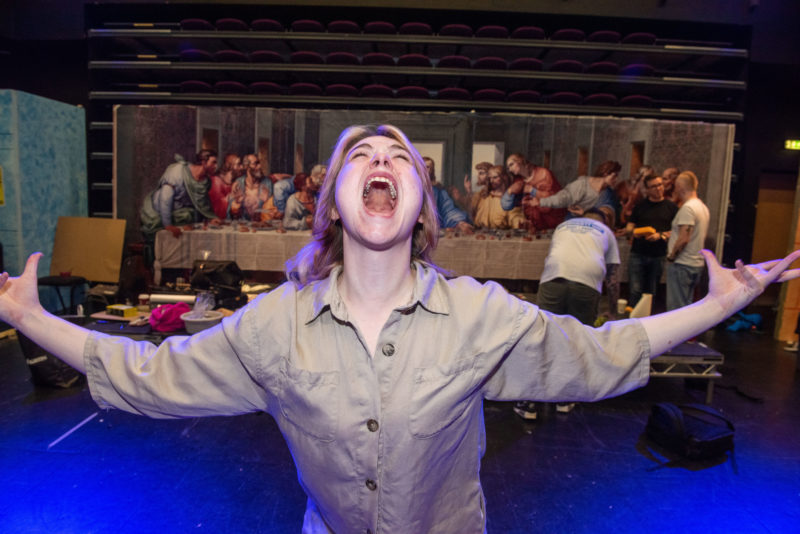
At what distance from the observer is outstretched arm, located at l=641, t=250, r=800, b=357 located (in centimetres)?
120

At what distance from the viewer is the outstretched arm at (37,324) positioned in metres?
1.17

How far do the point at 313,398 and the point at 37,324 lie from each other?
72 centimetres

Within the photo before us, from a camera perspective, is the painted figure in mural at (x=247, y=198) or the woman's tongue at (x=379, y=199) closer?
the woman's tongue at (x=379, y=199)

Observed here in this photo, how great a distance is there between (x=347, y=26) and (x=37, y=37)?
17.2 ft

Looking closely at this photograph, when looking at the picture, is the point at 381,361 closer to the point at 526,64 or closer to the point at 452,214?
the point at 452,214

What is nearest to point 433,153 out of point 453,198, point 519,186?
point 453,198

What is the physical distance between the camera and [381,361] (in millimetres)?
1111

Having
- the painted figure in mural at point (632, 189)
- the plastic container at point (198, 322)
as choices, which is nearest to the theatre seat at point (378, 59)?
the painted figure in mural at point (632, 189)

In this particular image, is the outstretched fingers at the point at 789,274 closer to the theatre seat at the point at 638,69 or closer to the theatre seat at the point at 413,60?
the theatre seat at the point at 413,60

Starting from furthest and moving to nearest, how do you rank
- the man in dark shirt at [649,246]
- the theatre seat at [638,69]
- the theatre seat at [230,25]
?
the theatre seat at [638,69] → the theatre seat at [230,25] → the man in dark shirt at [649,246]

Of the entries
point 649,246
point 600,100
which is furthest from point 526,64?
point 649,246

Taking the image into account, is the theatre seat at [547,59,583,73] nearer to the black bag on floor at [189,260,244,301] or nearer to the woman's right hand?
the black bag on floor at [189,260,244,301]

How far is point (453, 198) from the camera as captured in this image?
7555mm

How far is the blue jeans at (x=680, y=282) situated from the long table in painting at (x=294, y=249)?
4.81ft
